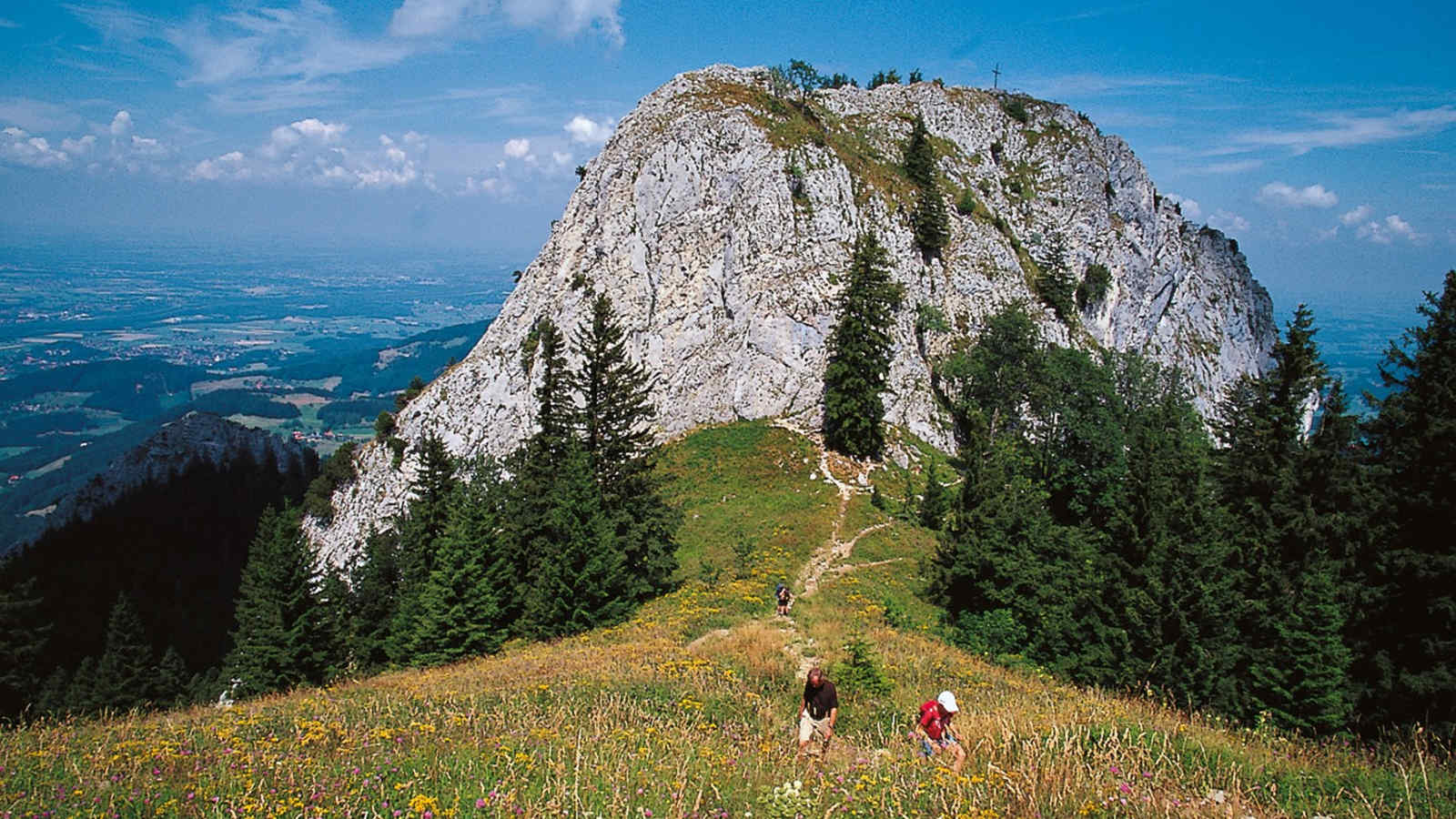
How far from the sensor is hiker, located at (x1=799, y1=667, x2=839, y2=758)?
9.42 metres

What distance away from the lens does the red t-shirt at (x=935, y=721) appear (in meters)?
9.14

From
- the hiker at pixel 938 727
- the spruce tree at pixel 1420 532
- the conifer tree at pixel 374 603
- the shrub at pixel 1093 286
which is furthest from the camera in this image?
the shrub at pixel 1093 286

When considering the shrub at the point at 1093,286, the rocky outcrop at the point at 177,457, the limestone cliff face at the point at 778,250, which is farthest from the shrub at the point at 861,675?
the rocky outcrop at the point at 177,457

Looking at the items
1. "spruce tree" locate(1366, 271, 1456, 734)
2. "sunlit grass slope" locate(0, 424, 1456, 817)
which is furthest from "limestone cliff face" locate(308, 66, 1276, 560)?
"sunlit grass slope" locate(0, 424, 1456, 817)

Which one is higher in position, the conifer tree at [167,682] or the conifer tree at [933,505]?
the conifer tree at [933,505]

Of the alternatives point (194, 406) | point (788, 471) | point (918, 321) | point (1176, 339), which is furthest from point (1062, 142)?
point (194, 406)

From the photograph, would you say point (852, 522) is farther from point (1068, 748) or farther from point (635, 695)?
point (1068, 748)

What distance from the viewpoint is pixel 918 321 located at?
5191cm

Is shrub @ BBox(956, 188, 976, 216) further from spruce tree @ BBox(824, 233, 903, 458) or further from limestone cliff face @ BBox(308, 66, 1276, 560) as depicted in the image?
spruce tree @ BBox(824, 233, 903, 458)

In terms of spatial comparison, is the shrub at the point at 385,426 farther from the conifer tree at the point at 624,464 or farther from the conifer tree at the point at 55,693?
the conifer tree at the point at 624,464

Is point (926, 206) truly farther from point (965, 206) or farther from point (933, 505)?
point (933, 505)

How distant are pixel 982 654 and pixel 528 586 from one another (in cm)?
1460

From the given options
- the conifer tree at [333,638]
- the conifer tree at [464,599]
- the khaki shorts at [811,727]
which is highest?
the khaki shorts at [811,727]

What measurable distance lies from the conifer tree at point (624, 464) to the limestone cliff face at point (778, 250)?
16.6 meters
